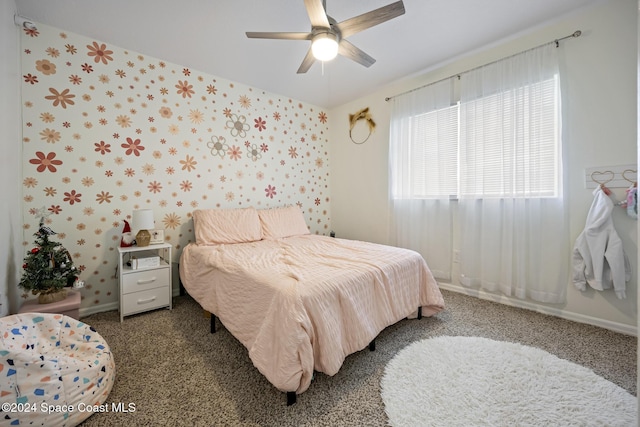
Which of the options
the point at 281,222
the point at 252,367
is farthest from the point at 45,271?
the point at 281,222

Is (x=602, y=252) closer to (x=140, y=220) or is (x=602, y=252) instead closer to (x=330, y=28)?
(x=330, y=28)

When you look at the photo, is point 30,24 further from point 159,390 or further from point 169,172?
point 159,390

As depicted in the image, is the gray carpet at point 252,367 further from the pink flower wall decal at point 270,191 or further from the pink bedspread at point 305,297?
the pink flower wall decal at point 270,191

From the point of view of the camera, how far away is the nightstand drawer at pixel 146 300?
7.27 feet

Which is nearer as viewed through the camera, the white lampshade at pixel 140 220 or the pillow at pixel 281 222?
the white lampshade at pixel 140 220

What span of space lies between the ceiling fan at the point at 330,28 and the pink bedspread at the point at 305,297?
1.55m

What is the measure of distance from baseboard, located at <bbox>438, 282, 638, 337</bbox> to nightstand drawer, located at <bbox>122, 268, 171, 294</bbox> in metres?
3.02

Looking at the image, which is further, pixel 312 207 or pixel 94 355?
pixel 312 207

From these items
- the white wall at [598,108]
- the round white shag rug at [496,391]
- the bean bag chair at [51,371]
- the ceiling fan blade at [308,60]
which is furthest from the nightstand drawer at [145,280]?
the white wall at [598,108]

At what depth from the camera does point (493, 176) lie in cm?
247

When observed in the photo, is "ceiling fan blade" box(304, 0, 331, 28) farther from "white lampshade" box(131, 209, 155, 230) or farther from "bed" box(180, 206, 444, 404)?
"white lampshade" box(131, 209, 155, 230)

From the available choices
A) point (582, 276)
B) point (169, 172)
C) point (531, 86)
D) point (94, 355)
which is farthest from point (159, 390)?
point (531, 86)

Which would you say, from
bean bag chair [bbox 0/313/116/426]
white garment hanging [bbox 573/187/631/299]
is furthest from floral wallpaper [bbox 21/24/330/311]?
white garment hanging [bbox 573/187/631/299]

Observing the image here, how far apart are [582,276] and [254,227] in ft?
10.1
